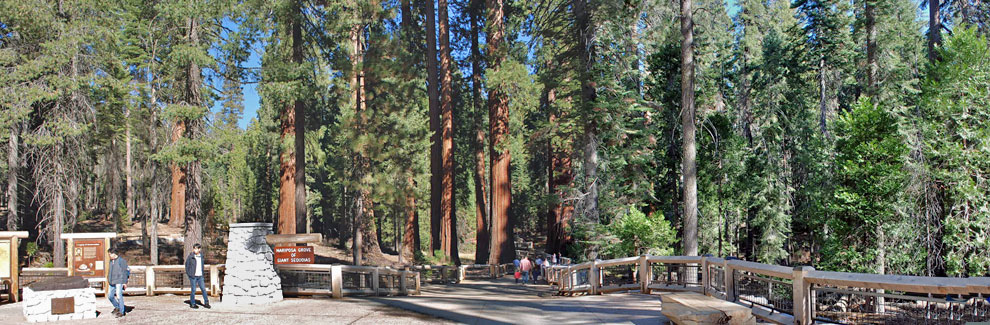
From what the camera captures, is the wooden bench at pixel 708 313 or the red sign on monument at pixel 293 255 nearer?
the wooden bench at pixel 708 313

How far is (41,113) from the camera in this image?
24594mm

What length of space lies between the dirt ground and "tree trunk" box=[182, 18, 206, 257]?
361 inches

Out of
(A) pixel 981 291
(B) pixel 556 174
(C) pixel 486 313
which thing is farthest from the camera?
(B) pixel 556 174

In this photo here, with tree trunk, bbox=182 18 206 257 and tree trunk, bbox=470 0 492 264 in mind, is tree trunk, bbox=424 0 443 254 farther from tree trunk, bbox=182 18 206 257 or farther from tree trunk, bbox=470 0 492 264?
tree trunk, bbox=182 18 206 257

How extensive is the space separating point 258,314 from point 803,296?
10143 millimetres

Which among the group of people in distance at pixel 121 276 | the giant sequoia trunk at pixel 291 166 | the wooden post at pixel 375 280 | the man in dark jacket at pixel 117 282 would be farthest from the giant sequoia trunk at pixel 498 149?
the man in dark jacket at pixel 117 282

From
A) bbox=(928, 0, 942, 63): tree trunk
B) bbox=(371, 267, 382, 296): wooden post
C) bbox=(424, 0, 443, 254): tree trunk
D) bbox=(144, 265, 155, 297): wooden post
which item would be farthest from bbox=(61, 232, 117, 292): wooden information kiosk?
bbox=(928, 0, 942, 63): tree trunk

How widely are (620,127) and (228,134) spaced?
51.1ft

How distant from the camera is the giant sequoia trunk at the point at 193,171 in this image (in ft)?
76.1

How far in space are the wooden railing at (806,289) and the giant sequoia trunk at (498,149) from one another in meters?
13.0

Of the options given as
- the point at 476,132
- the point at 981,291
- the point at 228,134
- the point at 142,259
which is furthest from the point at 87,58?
the point at 981,291

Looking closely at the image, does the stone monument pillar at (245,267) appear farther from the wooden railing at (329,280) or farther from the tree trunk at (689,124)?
the tree trunk at (689,124)

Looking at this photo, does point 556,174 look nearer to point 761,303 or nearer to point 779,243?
point 779,243

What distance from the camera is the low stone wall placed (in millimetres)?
11531
